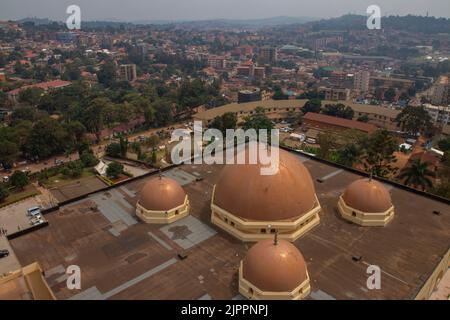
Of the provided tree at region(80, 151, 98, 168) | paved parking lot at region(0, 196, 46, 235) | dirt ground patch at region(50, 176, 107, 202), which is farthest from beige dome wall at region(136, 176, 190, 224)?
tree at region(80, 151, 98, 168)

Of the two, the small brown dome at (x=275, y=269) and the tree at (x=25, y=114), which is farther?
the tree at (x=25, y=114)

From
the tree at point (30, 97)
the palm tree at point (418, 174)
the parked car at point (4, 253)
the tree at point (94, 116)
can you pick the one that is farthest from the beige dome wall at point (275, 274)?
the tree at point (30, 97)

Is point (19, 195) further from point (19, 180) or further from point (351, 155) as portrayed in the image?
point (351, 155)

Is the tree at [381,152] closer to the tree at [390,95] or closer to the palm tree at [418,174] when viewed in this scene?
the palm tree at [418,174]

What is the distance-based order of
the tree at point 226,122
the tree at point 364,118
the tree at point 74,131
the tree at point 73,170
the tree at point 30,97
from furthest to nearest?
the tree at point 30,97 → the tree at point 364,118 → the tree at point 226,122 → the tree at point 74,131 → the tree at point 73,170

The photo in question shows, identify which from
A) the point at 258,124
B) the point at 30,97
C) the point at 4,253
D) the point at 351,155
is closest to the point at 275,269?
the point at 4,253

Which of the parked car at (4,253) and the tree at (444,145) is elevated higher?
the tree at (444,145)

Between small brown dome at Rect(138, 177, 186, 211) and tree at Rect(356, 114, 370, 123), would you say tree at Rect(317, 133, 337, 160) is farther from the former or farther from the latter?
small brown dome at Rect(138, 177, 186, 211)
